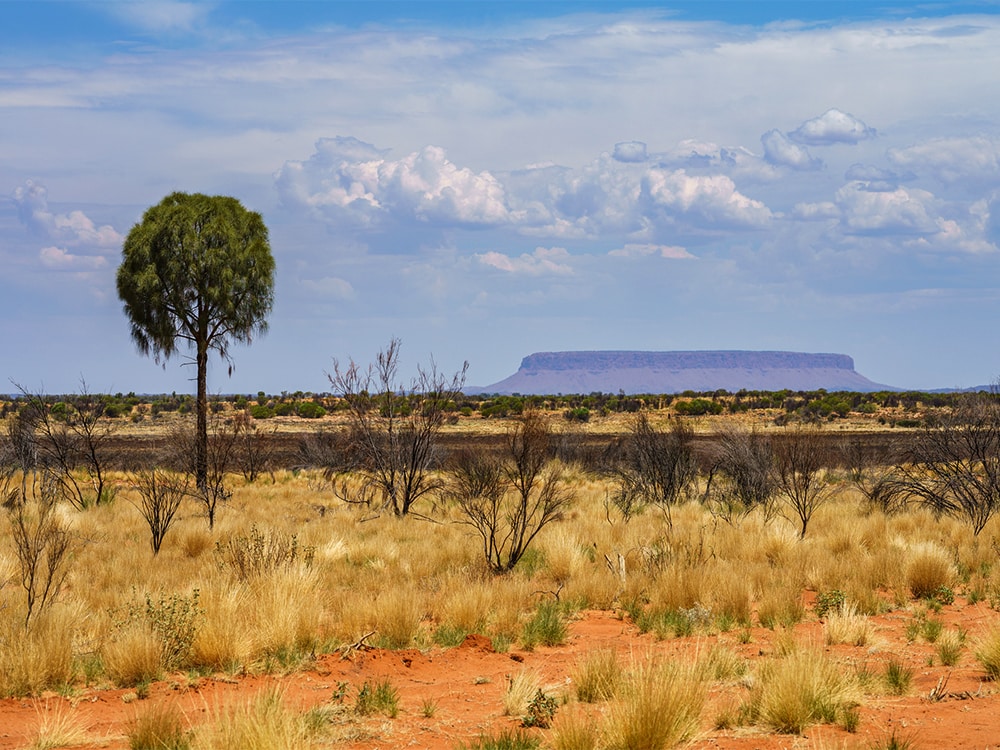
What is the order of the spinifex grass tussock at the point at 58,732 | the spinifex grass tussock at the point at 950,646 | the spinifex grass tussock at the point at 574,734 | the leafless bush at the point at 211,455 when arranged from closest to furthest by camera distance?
1. the spinifex grass tussock at the point at 574,734
2. the spinifex grass tussock at the point at 58,732
3. the spinifex grass tussock at the point at 950,646
4. the leafless bush at the point at 211,455

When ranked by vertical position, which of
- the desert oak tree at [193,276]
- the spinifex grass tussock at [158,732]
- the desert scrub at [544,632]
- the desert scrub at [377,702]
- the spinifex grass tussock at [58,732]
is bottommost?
the desert scrub at [544,632]

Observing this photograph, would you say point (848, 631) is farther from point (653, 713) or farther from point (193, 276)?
point (193, 276)

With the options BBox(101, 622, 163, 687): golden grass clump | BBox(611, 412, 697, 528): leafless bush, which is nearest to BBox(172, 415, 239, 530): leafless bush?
BBox(611, 412, 697, 528): leafless bush

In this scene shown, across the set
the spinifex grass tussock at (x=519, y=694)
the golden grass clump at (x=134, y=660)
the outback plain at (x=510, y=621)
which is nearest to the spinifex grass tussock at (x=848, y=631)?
the outback plain at (x=510, y=621)

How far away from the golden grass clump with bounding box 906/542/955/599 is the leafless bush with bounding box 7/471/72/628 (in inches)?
435

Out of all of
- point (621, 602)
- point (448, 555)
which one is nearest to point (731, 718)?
point (621, 602)

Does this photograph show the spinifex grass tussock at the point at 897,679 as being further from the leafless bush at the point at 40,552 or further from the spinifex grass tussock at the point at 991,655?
the leafless bush at the point at 40,552

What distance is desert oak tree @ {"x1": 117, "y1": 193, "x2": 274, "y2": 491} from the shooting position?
906 inches

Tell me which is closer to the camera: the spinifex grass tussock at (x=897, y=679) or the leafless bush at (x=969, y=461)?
the spinifex grass tussock at (x=897, y=679)

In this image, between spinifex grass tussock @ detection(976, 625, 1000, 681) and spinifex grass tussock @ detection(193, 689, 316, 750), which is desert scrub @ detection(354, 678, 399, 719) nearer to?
spinifex grass tussock @ detection(193, 689, 316, 750)

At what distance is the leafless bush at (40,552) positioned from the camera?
9680 millimetres

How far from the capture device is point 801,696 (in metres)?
6.68

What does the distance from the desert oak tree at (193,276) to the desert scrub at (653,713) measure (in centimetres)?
1811

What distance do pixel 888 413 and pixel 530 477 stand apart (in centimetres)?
7319
